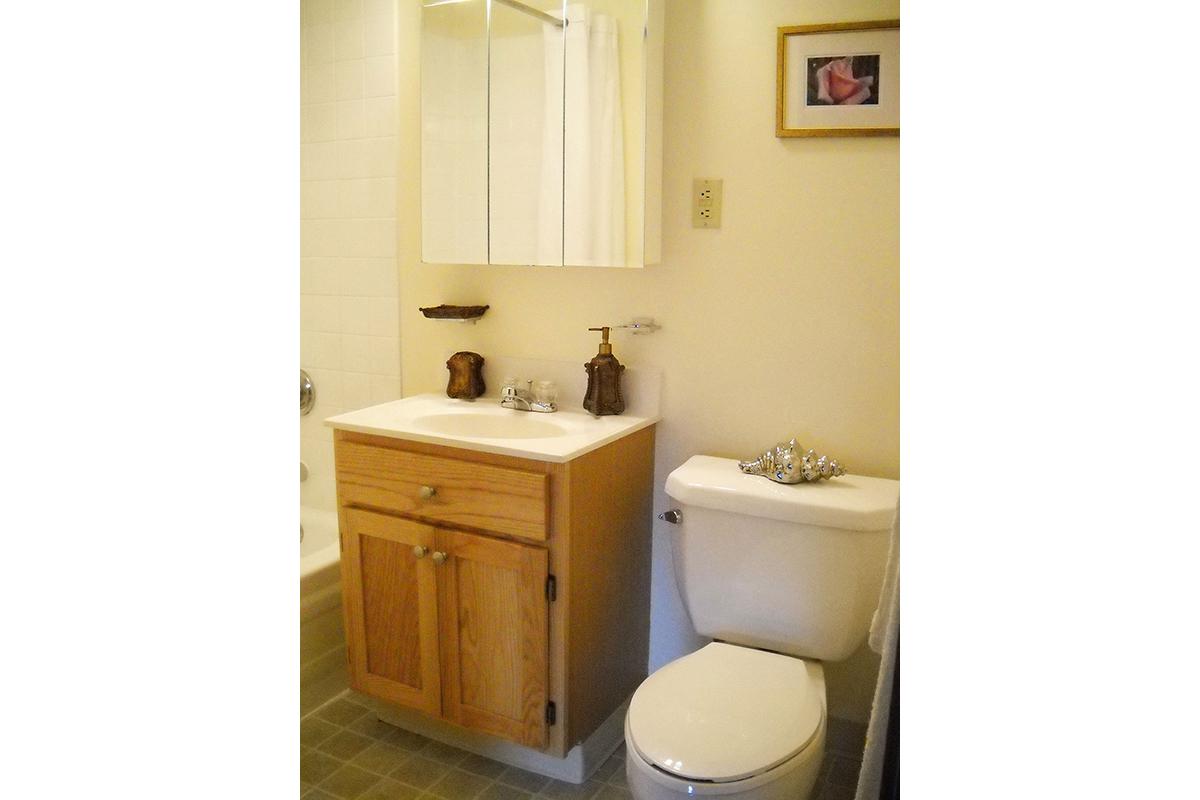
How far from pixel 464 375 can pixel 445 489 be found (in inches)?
20.1

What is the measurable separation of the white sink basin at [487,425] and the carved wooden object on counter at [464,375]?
14cm

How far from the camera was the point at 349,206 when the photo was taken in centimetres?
276

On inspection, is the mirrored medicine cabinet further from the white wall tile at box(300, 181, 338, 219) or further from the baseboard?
the baseboard

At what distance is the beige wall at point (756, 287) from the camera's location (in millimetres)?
2031

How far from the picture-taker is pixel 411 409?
2.39m

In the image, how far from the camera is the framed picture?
76.6 inches

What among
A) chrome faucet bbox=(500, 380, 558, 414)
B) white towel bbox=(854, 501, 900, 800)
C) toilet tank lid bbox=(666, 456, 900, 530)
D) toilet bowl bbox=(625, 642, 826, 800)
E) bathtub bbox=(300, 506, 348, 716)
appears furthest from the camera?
bathtub bbox=(300, 506, 348, 716)

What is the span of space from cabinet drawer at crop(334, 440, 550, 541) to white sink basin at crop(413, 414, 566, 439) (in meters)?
0.17

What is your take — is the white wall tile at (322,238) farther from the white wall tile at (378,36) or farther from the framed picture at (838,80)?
the framed picture at (838,80)

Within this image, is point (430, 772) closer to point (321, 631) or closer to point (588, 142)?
point (321, 631)

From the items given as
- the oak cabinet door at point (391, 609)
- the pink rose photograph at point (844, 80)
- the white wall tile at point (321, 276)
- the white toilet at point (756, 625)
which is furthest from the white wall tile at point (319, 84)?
the white toilet at point (756, 625)

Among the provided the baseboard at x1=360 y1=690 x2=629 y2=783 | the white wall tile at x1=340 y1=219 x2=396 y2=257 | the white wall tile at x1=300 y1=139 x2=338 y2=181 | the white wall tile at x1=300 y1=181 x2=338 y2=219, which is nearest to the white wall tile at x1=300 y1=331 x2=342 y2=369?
the white wall tile at x1=340 y1=219 x2=396 y2=257
